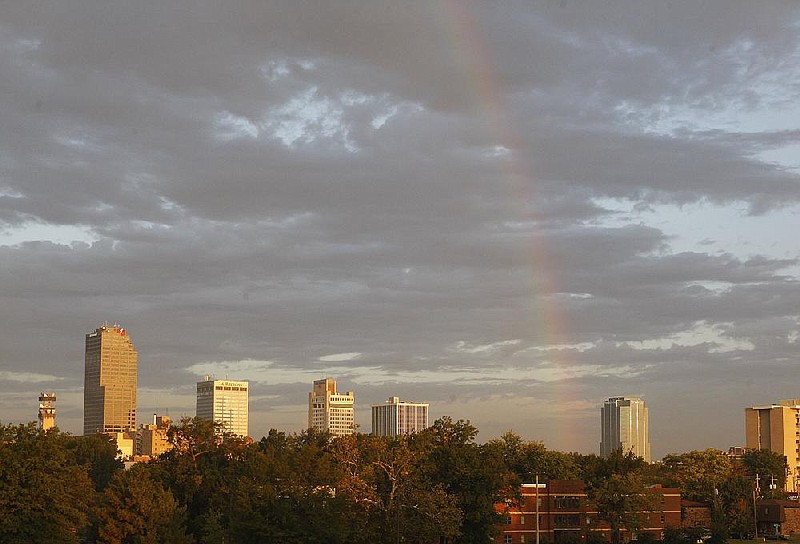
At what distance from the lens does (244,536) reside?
95.1m

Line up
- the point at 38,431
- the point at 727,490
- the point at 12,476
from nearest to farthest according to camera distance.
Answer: the point at 12,476
the point at 38,431
the point at 727,490

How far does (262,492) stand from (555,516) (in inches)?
2035

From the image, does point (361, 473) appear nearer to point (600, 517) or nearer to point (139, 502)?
point (139, 502)

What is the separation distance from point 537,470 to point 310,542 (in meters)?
84.1

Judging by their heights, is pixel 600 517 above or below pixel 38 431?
below

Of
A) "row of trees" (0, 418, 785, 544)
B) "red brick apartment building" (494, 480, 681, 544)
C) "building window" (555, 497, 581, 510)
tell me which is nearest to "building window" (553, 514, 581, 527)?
"red brick apartment building" (494, 480, 681, 544)

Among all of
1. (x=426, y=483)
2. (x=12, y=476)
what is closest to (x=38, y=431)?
(x=12, y=476)

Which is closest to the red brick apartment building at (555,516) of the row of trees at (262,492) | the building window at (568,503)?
the building window at (568,503)

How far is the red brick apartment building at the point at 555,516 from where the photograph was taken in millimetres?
131375

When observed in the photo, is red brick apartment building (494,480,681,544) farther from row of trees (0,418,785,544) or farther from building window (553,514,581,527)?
row of trees (0,418,785,544)

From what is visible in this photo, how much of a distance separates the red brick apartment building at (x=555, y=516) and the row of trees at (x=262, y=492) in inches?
674

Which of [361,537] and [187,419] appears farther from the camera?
[187,419]

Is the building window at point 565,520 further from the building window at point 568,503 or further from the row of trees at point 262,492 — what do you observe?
the row of trees at point 262,492

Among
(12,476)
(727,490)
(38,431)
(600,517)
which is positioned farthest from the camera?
(727,490)
